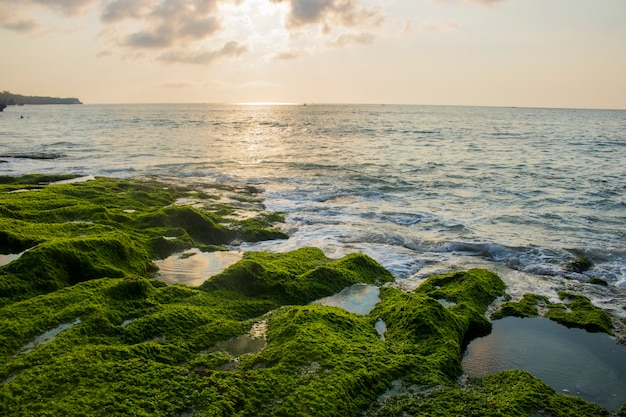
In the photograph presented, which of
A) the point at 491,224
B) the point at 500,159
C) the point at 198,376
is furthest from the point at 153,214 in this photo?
the point at 500,159

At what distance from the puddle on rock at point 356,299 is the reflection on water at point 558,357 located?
1.70 m

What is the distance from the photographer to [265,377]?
431 centimetres

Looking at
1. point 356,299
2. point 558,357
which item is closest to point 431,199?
point 356,299

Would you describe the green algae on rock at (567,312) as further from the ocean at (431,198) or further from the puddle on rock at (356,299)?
the puddle on rock at (356,299)

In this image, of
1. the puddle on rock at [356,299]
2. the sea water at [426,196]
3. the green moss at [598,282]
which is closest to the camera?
the puddle on rock at [356,299]

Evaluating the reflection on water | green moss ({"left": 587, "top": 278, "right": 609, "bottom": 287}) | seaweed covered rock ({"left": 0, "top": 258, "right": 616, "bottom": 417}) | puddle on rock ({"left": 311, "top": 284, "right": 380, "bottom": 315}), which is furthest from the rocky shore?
green moss ({"left": 587, "top": 278, "right": 609, "bottom": 287})

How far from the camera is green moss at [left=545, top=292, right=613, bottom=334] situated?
668 centimetres

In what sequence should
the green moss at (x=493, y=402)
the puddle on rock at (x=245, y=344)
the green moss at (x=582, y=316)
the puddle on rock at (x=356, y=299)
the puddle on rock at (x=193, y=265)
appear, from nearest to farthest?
the green moss at (x=493, y=402)
the puddle on rock at (x=245, y=344)
the green moss at (x=582, y=316)
the puddle on rock at (x=356, y=299)
the puddle on rock at (x=193, y=265)

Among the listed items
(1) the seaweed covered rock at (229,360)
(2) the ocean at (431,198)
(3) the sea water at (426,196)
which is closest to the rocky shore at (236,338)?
(1) the seaweed covered rock at (229,360)

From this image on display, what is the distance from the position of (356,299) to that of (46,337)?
14.8ft

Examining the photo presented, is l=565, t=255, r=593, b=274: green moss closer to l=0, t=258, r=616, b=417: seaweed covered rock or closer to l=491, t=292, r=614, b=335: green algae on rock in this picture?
l=491, t=292, r=614, b=335: green algae on rock

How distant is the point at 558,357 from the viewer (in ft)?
18.7

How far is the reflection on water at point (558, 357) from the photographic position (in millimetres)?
5039

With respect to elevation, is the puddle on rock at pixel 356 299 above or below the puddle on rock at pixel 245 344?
below
